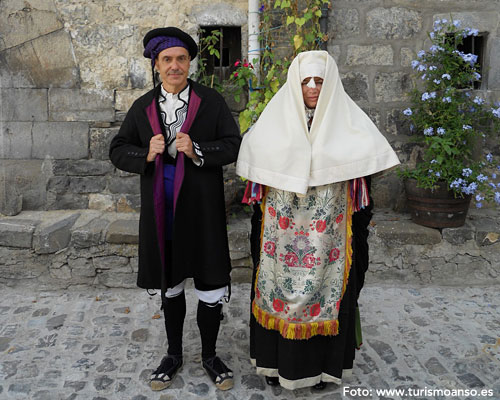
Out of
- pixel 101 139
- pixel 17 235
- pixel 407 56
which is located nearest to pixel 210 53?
pixel 101 139

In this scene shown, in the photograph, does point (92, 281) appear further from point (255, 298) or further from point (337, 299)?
point (337, 299)

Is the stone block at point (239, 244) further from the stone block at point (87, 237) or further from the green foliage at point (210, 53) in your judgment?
the green foliage at point (210, 53)

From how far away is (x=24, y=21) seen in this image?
3.86 metres

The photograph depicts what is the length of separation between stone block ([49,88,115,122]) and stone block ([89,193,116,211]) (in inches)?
26.1

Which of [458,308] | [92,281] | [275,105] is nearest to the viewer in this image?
[275,105]

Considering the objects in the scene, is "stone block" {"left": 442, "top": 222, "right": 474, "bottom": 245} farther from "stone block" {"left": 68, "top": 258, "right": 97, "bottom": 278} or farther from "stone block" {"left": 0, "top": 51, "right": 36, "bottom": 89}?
"stone block" {"left": 0, "top": 51, "right": 36, "bottom": 89}

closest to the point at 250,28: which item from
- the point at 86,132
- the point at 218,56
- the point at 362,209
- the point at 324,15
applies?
the point at 218,56

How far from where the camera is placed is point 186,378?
8.28 ft

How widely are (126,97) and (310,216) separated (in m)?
2.42

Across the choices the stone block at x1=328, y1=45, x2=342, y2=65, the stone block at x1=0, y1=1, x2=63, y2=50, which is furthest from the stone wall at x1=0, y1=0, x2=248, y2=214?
the stone block at x1=328, y1=45, x2=342, y2=65

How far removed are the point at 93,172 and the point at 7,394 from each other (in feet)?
6.90

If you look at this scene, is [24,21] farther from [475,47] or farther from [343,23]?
[475,47]

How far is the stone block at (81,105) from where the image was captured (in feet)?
13.0

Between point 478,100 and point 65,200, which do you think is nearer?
point 478,100
